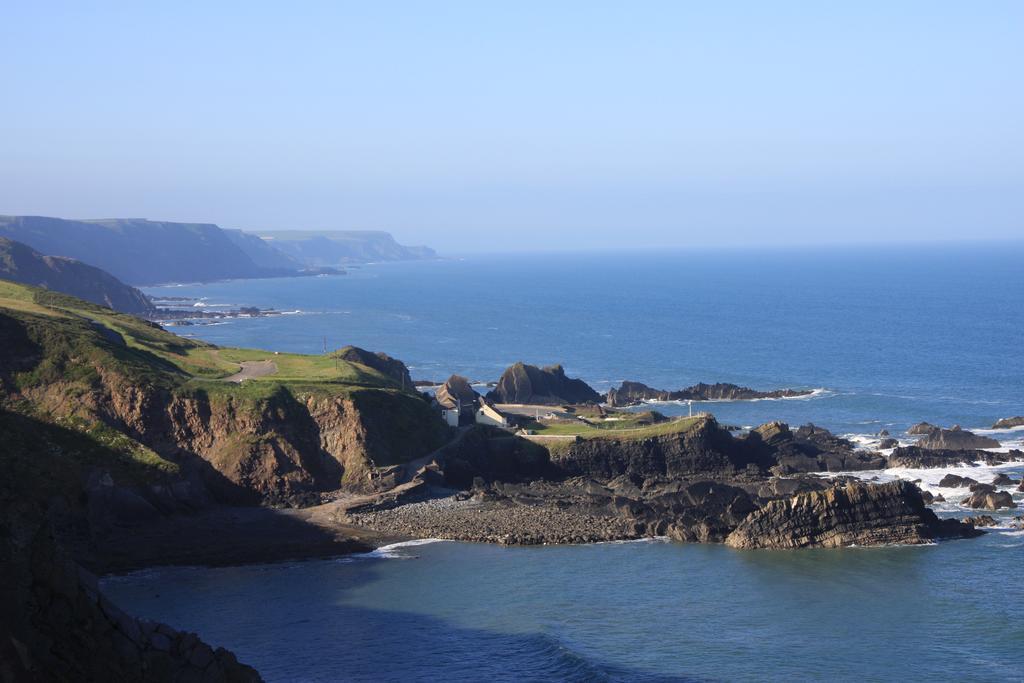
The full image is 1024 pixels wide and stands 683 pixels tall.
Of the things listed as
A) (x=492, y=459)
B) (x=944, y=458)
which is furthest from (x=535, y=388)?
(x=944, y=458)

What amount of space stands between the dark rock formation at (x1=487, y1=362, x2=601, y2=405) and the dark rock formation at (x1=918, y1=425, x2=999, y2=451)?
2912 cm

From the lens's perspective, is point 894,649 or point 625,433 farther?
point 625,433

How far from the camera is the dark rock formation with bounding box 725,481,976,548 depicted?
172 feet

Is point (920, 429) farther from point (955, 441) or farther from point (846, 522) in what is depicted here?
point (846, 522)

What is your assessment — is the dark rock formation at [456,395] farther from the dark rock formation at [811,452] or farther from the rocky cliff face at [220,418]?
the dark rock formation at [811,452]

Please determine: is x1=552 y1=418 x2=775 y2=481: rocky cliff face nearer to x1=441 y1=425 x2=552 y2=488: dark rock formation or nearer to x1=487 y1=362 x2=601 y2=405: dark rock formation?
x1=441 y1=425 x2=552 y2=488: dark rock formation

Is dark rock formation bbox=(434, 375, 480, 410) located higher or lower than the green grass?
lower

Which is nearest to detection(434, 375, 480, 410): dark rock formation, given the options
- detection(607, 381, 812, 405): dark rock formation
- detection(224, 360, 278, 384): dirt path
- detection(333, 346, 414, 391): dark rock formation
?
detection(333, 346, 414, 391): dark rock formation

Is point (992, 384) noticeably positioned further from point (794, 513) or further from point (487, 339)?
point (487, 339)

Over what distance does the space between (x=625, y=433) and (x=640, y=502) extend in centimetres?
1181

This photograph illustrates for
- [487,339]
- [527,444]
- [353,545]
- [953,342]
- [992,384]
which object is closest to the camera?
[353,545]

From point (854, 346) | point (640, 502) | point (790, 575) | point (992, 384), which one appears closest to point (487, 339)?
point (854, 346)

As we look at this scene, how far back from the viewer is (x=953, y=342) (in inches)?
5103

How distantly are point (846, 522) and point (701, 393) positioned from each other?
1828 inches
